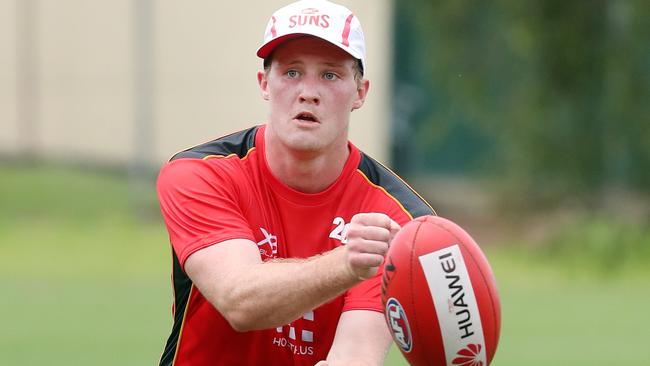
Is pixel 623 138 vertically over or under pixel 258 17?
under

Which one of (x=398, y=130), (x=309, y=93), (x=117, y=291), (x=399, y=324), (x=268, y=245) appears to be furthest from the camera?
(x=398, y=130)

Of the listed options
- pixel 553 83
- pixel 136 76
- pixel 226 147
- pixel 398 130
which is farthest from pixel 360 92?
pixel 398 130

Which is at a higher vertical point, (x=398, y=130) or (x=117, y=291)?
(x=398, y=130)

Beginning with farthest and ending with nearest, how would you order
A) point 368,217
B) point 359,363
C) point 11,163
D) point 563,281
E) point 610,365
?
point 11,163 → point 563,281 → point 610,365 → point 359,363 → point 368,217

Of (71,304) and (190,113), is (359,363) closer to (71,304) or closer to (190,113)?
(71,304)

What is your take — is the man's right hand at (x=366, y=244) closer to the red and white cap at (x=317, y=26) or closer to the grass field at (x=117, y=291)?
the red and white cap at (x=317, y=26)

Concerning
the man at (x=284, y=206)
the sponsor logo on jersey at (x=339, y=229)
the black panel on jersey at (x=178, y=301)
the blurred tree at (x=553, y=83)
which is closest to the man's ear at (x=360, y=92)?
the man at (x=284, y=206)

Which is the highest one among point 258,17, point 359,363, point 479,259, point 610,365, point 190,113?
point 258,17

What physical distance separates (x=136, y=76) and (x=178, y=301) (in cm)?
1463

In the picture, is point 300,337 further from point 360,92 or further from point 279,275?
point 360,92

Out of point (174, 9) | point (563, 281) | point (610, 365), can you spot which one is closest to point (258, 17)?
point (174, 9)

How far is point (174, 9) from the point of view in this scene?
811 inches

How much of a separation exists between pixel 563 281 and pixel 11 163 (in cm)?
943

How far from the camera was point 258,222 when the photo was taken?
562 cm
